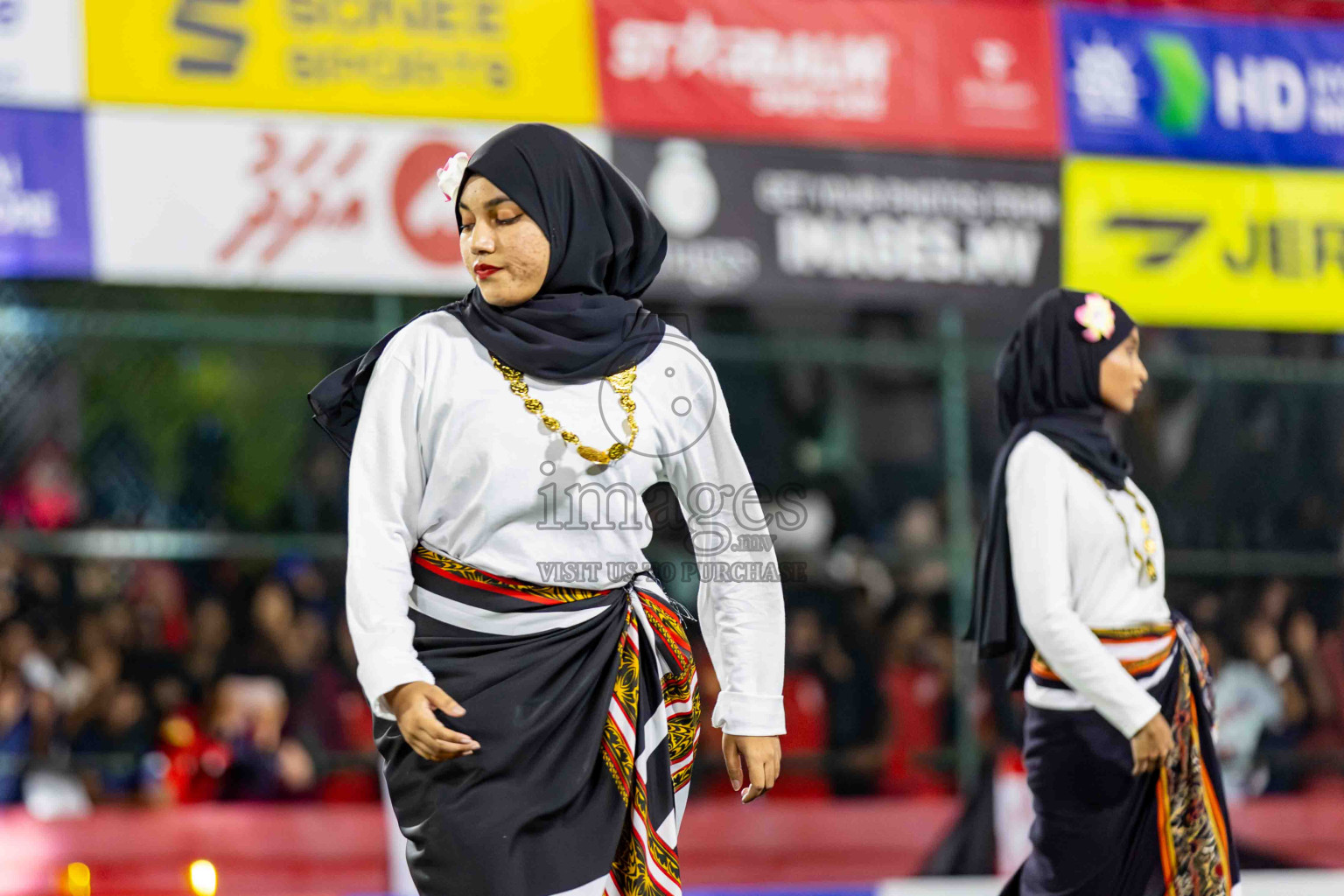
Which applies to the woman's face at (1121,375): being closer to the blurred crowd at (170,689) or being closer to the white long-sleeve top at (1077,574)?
the white long-sleeve top at (1077,574)

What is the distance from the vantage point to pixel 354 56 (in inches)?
270

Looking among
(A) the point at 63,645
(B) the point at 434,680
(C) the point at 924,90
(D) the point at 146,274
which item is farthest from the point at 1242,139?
(B) the point at 434,680

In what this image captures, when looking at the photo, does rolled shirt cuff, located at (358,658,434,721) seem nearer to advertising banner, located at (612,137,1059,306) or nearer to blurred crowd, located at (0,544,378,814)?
blurred crowd, located at (0,544,378,814)

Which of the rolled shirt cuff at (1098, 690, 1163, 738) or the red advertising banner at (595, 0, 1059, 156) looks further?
the red advertising banner at (595, 0, 1059, 156)

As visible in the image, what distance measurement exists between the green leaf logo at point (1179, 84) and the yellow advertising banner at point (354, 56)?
264cm

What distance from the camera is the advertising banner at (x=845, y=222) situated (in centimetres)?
720

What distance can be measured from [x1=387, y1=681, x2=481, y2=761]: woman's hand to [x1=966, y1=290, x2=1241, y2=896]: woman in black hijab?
1.79 m

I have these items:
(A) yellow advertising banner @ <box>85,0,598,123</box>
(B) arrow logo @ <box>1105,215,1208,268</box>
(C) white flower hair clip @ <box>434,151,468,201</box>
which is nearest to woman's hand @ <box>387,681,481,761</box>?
(C) white flower hair clip @ <box>434,151,468,201</box>

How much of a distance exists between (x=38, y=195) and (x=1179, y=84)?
16.3 ft

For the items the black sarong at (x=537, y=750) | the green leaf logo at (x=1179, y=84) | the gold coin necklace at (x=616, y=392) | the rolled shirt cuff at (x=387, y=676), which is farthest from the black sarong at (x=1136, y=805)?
the green leaf logo at (x=1179, y=84)

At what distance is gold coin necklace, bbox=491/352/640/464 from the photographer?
2822mm

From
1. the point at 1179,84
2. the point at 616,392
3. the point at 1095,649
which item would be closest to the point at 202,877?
the point at 616,392

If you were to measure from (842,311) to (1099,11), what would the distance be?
2724 millimetres

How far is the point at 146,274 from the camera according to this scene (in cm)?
650
